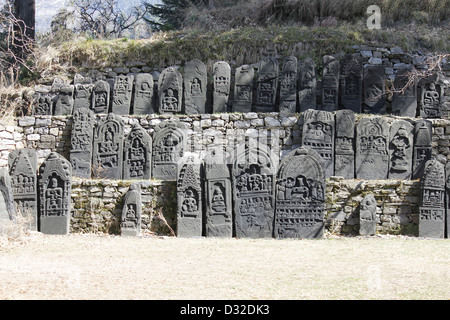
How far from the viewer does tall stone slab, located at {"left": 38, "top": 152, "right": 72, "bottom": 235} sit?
9500mm

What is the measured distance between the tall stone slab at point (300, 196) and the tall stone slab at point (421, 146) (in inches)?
107

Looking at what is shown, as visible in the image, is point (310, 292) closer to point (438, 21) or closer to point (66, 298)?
point (66, 298)

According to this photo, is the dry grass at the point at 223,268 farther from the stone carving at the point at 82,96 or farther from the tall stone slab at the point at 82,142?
the stone carving at the point at 82,96

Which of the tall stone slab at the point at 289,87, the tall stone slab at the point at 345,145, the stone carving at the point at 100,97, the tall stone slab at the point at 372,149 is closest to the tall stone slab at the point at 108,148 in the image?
the stone carving at the point at 100,97

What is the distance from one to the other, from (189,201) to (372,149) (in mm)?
3832

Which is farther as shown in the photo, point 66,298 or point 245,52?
point 245,52

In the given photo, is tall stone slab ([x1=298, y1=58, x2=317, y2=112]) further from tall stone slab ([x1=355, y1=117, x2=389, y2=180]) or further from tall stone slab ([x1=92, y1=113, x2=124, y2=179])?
tall stone slab ([x1=92, y1=113, x2=124, y2=179])

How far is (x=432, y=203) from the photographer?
29.6ft

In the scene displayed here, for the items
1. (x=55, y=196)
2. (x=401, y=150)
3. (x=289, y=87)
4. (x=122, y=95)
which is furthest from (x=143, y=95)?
(x=401, y=150)

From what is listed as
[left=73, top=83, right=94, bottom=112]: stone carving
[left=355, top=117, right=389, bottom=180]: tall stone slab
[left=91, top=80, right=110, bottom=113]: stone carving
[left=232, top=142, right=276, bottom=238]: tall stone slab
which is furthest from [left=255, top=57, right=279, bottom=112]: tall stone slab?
[left=73, top=83, right=94, bottom=112]: stone carving

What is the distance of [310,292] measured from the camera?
18.5 ft

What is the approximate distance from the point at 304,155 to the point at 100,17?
541 inches

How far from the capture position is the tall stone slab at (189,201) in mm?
9016

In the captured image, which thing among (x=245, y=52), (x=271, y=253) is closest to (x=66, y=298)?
(x=271, y=253)
